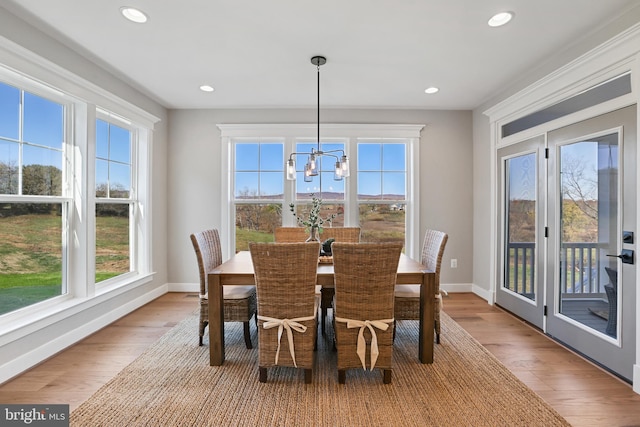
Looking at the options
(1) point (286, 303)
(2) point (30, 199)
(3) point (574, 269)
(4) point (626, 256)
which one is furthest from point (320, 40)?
(3) point (574, 269)

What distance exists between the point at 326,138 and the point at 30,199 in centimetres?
316

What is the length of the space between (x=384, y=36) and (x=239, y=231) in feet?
9.88

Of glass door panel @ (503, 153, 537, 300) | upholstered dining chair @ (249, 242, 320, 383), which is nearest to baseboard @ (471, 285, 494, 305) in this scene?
glass door panel @ (503, 153, 537, 300)

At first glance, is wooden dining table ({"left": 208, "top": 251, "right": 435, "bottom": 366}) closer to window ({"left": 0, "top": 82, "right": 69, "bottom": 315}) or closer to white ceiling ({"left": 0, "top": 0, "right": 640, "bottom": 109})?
window ({"left": 0, "top": 82, "right": 69, "bottom": 315})

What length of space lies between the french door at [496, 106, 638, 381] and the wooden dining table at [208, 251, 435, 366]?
1298mm

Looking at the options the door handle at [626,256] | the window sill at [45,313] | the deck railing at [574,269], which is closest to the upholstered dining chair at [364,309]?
the door handle at [626,256]

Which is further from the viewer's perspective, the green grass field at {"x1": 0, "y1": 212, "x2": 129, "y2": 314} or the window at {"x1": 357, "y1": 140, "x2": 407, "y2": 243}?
the window at {"x1": 357, "y1": 140, "x2": 407, "y2": 243}

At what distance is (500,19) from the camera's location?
7.32ft

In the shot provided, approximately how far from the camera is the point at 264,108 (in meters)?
4.24

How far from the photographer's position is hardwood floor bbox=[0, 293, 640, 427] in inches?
74.9

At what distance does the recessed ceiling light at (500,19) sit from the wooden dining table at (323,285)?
190 cm

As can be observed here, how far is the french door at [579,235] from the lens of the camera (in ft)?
7.04

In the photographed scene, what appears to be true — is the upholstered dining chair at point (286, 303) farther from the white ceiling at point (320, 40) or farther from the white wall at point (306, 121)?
the white wall at point (306, 121)

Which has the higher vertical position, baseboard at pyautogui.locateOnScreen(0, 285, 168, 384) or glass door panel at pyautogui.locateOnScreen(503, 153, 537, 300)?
glass door panel at pyautogui.locateOnScreen(503, 153, 537, 300)
